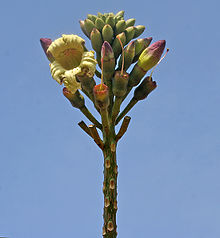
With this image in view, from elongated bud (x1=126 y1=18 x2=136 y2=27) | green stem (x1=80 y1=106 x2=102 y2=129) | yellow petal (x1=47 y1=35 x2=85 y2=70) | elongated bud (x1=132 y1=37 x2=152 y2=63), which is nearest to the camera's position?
yellow petal (x1=47 y1=35 x2=85 y2=70)

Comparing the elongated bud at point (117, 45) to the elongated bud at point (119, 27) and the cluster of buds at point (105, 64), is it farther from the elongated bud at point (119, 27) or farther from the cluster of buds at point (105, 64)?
the elongated bud at point (119, 27)

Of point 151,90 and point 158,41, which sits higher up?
point 158,41

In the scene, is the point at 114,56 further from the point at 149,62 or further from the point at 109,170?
the point at 109,170

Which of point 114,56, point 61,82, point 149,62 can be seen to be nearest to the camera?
point 61,82

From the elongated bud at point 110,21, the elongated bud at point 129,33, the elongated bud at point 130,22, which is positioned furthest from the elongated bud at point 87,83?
the elongated bud at point 130,22

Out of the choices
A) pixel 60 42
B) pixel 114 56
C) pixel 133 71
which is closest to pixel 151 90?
pixel 133 71

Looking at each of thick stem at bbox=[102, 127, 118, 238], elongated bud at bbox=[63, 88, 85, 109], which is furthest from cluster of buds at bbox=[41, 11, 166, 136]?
thick stem at bbox=[102, 127, 118, 238]

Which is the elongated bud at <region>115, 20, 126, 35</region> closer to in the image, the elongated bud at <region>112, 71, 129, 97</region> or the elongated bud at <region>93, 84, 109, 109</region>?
the elongated bud at <region>112, 71, 129, 97</region>
